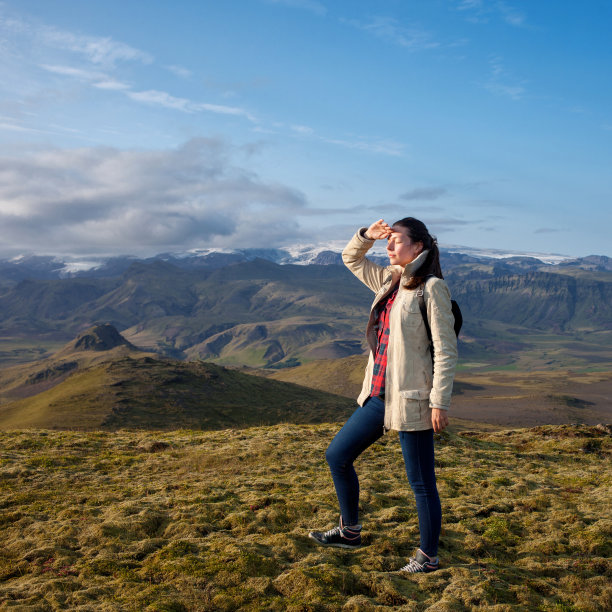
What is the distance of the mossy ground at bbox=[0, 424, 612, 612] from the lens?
7.04m

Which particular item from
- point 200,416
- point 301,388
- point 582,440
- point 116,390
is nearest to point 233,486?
point 582,440

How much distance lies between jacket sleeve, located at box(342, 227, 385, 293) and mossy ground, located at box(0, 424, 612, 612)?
4.60 meters

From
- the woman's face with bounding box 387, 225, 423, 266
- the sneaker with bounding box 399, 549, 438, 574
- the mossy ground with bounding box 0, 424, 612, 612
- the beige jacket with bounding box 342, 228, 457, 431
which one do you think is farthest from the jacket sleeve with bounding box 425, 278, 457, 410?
the mossy ground with bounding box 0, 424, 612, 612

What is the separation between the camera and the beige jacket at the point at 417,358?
7.02 m

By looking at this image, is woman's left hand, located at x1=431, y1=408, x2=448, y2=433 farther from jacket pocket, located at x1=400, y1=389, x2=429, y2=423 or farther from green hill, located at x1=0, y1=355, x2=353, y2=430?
green hill, located at x1=0, y1=355, x2=353, y2=430

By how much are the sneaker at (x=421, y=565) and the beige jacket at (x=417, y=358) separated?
7.53 feet

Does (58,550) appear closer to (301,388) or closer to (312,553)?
(312,553)

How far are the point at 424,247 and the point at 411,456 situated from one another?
315 cm

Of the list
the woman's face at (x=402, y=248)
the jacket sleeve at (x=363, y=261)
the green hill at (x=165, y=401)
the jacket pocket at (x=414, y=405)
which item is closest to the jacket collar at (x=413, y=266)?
the woman's face at (x=402, y=248)

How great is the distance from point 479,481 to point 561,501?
228 centimetres

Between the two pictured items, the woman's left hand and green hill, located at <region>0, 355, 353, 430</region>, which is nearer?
the woman's left hand

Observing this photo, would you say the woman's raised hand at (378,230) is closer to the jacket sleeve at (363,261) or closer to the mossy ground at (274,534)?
the jacket sleeve at (363,261)

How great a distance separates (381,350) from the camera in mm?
7719

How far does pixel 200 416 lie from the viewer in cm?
7569
